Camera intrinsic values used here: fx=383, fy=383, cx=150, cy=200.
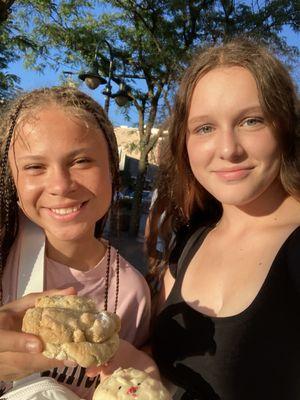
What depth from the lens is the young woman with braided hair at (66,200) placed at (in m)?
1.56

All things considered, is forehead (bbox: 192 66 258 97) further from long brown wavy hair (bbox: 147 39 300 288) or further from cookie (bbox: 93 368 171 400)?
cookie (bbox: 93 368 171 400)

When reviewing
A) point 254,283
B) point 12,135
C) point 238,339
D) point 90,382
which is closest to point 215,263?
point 254,283

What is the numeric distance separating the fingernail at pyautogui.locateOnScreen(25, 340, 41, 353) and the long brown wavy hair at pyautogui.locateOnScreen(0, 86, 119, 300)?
0.61 meters

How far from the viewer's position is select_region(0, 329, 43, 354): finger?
1099 mm

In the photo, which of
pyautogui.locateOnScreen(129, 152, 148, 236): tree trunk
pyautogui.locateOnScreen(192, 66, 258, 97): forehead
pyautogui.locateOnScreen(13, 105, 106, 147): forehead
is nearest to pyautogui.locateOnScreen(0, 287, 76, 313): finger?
pyautogui.locateOnScreen(13, 105, 106, 147): forehead

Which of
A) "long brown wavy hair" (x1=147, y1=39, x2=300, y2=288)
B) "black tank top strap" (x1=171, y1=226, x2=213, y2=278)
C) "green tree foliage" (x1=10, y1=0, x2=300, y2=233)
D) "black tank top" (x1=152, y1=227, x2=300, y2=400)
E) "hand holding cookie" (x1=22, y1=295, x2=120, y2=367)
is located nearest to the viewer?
"hand holding cookie" (x1=22, y1=295, x2=120, y2=367)

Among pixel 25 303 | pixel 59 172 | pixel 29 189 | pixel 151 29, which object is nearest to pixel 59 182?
pixel 59 172

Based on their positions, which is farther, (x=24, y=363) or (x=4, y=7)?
(x=4, y=7)

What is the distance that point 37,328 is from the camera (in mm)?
1131

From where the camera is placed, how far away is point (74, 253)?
1.76 metres

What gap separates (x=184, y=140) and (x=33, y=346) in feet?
4.22

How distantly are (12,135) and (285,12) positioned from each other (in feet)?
34.5

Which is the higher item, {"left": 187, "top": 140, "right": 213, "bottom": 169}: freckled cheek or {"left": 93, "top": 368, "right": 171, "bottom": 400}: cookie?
{"left": 187, "top": 140, "right": 213, "bottom": 169}: freckled cheek

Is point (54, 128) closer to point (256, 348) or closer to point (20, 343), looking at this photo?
point (20, 343)
